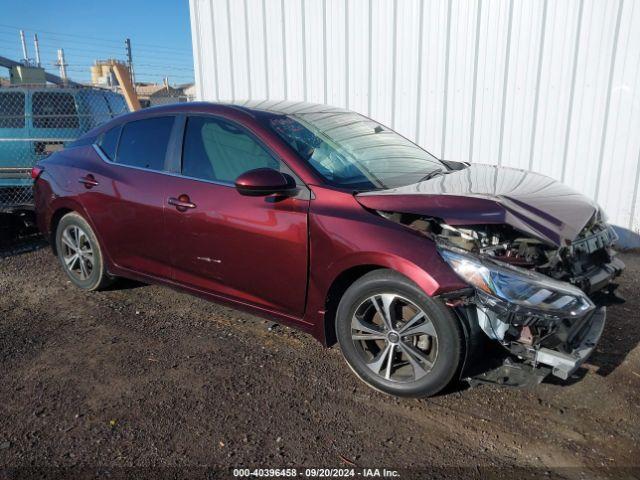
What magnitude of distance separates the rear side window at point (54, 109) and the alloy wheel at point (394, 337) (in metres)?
6.73

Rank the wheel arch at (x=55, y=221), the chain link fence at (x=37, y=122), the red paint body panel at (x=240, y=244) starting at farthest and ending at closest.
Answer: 1. the chain link fence at (x=37, y=122)
2. the wheel arch at (x=55, y=221)
3. the red paint body panel at (x=240, y=244)

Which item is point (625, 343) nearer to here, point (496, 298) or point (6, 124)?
point (496, 298)

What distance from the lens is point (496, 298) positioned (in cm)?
257

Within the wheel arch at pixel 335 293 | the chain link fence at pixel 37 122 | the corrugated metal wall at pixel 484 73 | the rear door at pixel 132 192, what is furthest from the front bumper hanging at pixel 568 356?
the chain link fence at pixel 37 122

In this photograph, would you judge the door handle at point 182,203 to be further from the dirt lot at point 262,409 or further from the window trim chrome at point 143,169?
the dirt lot at point 262,409

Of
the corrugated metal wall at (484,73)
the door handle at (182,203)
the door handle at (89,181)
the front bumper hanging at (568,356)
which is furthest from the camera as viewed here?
the corrugated metal wall at (484,73)

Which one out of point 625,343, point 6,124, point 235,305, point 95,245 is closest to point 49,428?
point 235,305

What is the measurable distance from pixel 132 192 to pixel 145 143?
1.35ft

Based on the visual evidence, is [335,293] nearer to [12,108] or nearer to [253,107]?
[253,107]

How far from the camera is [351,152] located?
355 cm

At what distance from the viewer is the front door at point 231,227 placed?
3.20 metres

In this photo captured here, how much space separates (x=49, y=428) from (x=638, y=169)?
601cm

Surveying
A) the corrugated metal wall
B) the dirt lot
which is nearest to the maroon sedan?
the dirt lot

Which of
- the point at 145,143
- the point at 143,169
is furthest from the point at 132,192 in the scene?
the point at 145,143
